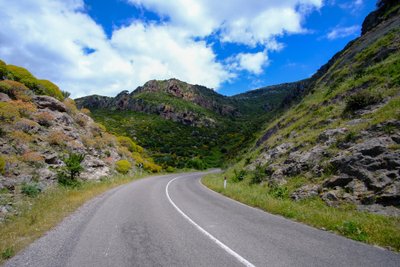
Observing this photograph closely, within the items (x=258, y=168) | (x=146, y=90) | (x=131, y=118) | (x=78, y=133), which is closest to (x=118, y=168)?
(x=78, y=133)

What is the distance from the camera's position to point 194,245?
6.32 meters

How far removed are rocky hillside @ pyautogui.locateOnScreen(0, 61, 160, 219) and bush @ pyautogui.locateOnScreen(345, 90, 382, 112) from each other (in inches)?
828

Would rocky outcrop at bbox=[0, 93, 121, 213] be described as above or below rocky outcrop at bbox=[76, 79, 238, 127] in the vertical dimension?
below

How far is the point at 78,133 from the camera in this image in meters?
29.8

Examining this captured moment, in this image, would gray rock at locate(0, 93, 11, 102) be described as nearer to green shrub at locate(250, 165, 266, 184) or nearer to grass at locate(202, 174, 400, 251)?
green shrub at locate(250, 165, 266, 184)

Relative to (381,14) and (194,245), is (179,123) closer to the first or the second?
(381,14)

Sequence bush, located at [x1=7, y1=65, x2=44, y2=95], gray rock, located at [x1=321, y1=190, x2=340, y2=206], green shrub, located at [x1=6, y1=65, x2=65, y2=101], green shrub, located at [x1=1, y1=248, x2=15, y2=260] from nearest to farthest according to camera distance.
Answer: green shrub, located at [x1=1, y1=248, x2=15, y2=260] < gray rock, located at [x1=321, y1=190, x2=340, y2=206] < bush, located at [x1=7, y1=65, x2=44, y2=95] < green shrub, located at [x1=6, y1=65, x2=65, y2=101]

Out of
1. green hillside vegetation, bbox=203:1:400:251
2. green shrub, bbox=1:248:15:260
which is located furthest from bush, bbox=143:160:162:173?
green shrub, bbox=1:248:15:260

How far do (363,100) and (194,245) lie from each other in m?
15.6

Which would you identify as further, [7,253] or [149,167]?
[149,167]

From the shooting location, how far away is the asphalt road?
5223 mm

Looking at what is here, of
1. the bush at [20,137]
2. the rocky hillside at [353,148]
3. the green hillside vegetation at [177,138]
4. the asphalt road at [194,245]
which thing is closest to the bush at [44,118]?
the bush at [20,137]

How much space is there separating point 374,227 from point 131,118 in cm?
10656

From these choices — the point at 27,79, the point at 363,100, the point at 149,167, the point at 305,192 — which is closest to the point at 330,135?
the point at 363,100
